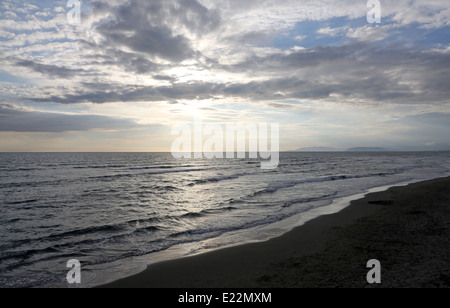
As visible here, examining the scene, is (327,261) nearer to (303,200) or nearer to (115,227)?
(115,227)

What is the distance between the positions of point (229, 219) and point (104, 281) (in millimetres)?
8716

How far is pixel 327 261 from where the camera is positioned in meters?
8.02

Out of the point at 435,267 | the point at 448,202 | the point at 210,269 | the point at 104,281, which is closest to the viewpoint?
the point at 435,267

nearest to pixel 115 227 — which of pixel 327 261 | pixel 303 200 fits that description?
pixel 327 261

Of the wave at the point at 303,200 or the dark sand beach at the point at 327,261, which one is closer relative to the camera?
the dark sand beach at the point at 327,261

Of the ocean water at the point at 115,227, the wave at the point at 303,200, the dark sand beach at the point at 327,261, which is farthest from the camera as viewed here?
the wave at the point at 303,200

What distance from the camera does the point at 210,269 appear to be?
26.9 ft

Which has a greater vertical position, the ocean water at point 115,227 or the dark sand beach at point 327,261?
the dark sand beach at point 327,261

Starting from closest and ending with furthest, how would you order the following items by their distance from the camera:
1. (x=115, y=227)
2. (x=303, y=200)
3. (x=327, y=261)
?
(x=327, y=261), (x=115, y=227), (x=303, y=200)

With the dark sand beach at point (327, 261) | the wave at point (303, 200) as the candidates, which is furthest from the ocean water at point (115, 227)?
the dark sand beach at point (327, 261)

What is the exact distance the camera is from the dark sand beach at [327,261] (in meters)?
6.70

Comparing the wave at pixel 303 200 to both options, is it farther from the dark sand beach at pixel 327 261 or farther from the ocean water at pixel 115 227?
the dark sand beach at pixel 327 261
